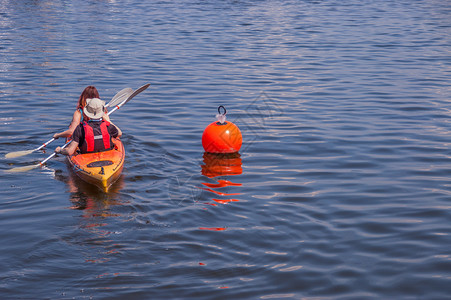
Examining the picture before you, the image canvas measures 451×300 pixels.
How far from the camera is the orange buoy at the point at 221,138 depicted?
33.8ft

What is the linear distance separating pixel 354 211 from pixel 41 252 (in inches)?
150

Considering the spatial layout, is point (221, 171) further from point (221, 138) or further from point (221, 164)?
point (221, 138)

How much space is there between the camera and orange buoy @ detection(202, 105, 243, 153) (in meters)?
10.3

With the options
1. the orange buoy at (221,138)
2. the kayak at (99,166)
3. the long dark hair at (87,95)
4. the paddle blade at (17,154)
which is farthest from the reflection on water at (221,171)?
the paddle blade at (17,154)

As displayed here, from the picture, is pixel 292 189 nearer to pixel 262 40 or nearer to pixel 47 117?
pixel 47 117

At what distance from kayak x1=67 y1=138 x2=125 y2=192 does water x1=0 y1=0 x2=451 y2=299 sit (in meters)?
0.23

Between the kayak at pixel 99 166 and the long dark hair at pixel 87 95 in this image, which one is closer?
the kayak at pixel 99 166

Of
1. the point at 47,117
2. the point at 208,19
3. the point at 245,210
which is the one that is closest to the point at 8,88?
the point at 47,117

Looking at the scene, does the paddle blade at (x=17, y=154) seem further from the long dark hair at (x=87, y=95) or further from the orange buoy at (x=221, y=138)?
the orange buoy at (x=221, y=138)

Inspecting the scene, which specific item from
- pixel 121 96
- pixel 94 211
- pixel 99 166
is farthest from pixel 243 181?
pixel 121 96

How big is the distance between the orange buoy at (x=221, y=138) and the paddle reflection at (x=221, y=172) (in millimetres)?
133

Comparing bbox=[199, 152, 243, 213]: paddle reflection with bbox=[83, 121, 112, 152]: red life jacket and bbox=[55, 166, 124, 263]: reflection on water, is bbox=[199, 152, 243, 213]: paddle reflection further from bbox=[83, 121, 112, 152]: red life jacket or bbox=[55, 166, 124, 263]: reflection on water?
bbox=[83, 121, 112, 152]: red life jacket

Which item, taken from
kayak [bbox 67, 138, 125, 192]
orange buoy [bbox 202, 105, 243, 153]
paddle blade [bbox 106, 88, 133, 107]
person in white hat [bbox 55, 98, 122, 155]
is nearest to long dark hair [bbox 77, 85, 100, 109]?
person in white hat [bbox 55, 98, 122, 155]

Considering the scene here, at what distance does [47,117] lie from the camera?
13242 millimetres
